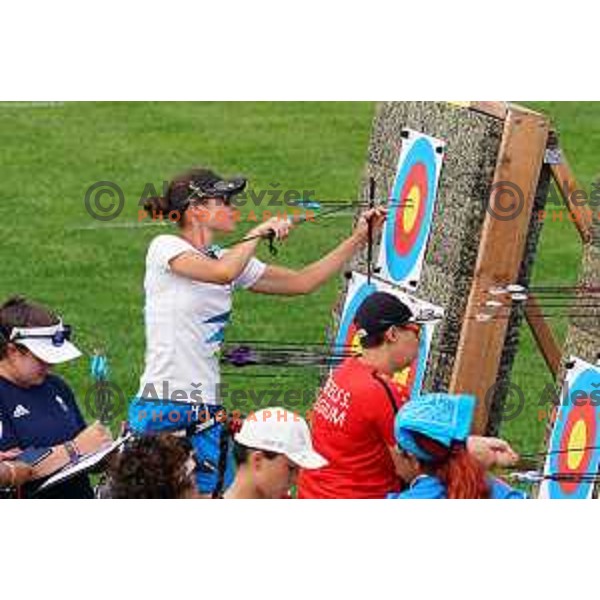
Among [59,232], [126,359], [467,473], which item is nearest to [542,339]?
[467,473]

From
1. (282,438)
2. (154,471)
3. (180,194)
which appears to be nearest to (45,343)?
(180,194)

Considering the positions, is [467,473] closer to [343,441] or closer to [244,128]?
[343,441]

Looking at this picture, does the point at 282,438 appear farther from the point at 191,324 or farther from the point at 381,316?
the point at 191,324

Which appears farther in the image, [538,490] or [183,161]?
[183,161]

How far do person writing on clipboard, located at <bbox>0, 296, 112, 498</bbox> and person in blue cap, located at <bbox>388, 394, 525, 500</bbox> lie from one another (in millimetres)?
1347

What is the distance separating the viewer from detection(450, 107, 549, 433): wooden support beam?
9359mm

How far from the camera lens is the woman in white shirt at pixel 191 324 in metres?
9.18

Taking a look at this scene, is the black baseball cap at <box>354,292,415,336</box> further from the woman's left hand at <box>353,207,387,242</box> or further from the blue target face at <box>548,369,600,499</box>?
the woman's left hand at <box>353,207,387,242</box>

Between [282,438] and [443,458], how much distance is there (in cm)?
51

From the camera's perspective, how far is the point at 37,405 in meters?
8.92

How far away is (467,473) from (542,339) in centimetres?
196

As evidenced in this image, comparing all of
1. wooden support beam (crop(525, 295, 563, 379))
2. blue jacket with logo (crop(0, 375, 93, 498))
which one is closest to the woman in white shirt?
blue jacket with logo (crop(0, 375, 93, 498))

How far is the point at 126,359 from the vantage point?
12.5 meters

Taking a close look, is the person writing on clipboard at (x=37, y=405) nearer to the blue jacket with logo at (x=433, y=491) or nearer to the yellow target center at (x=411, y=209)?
the blue jacket with logo at (x=433, y=491)
